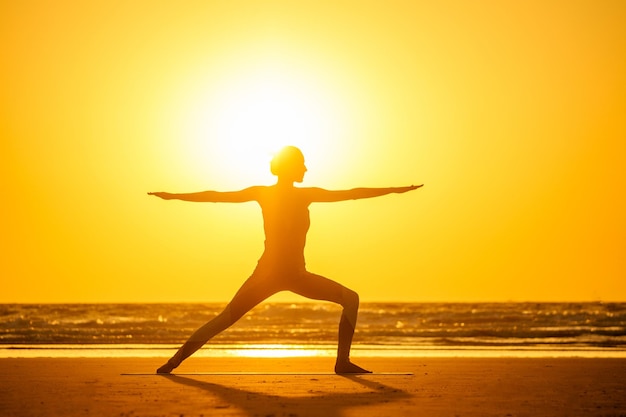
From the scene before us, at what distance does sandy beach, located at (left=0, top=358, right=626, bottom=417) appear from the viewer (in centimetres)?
786

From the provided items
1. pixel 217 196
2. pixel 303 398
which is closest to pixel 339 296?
pixel 217 196

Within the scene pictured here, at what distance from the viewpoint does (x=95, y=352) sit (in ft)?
53.8

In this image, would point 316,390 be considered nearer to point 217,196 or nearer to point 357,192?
point 357,192

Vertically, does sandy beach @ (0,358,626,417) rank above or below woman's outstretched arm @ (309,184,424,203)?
below

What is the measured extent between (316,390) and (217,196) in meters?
2.48

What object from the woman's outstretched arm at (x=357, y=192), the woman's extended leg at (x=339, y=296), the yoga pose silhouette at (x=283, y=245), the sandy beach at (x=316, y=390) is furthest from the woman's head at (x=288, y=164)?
the sandy beach at (x=316, y=390)

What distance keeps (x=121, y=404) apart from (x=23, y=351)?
906 centimetres

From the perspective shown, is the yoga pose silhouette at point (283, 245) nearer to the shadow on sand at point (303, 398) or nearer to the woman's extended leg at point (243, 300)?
the woman's extended leg at point (243, 300)

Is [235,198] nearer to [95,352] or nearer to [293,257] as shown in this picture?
[293,257]

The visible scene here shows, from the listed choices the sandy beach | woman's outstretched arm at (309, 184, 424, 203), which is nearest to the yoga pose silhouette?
woman's outstretched arm at (309, 184, 424, 203)

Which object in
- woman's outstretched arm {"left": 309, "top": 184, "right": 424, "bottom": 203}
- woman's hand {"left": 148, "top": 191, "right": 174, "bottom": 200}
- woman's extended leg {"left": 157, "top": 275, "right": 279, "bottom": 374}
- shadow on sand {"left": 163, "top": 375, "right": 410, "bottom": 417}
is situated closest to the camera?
shadow on sand {"left": 163, "top": 375, "right": 410, "bottom": 417}

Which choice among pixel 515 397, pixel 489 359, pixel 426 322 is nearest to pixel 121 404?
pixel 515 397

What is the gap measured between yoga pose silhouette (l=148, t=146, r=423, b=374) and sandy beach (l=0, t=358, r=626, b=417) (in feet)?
2.09

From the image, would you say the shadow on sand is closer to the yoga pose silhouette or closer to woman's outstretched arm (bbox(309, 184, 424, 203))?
the yoga pose silhouette
